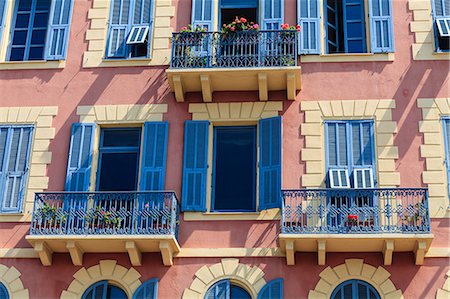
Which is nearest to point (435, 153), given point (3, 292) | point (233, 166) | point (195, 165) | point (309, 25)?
point (309, 25)

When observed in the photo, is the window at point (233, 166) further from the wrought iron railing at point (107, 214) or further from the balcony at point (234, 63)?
the balcony at point (234, 63)

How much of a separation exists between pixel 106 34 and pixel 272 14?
400 cm

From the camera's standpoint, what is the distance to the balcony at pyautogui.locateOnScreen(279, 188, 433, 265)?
742 inches

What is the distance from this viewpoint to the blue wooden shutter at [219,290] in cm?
1928

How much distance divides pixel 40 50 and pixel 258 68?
5.62 meters

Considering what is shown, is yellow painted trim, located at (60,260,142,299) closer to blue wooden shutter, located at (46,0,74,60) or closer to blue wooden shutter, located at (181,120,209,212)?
blue wooden shutter, located at (181,120,209,212)

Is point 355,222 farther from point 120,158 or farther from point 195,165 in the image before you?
point 120,158

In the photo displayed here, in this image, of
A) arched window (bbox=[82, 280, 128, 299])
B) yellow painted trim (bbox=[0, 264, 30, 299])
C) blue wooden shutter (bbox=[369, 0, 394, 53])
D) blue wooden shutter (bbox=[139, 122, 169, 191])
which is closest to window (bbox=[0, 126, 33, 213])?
yellow painted trim (bbox=[0, 264, 30, 299])

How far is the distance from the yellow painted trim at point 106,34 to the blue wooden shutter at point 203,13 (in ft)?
1.87

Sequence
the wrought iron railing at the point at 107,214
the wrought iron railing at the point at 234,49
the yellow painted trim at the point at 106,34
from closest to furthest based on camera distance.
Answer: the wrought iron railing at the point at 107,214
the wrought iron railing at the point at 234,49
the yellow painted trim at the point at 106,34

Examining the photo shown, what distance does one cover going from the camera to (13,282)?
19812mm

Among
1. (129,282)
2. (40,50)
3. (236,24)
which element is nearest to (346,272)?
(129,282)

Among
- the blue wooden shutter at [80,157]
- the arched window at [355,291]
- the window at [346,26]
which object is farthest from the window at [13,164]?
the arched window at [355,291]

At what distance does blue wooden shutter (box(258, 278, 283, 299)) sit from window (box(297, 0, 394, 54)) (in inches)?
219
